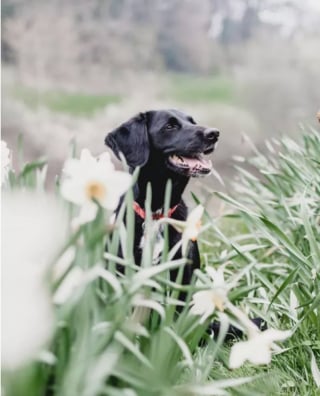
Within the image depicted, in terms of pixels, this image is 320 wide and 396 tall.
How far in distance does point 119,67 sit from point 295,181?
731 cm

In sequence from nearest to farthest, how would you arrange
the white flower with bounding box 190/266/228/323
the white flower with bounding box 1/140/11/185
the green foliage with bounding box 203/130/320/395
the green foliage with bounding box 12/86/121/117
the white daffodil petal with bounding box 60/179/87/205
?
the white daffodil petal with bounding box 60/179/87/205 → the white flower with bounding box 190/266/228/323 → the white flower with bounding box 1/140/11/185 → the green foliage with bounding box 203/130/320/395 → the green foliage with bounding box 12/86/121/117

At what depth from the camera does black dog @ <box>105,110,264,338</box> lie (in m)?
3.15

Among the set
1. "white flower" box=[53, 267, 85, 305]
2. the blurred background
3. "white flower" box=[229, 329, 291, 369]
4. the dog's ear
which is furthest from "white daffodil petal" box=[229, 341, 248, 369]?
the blurred background

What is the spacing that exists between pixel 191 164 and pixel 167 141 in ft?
0.51

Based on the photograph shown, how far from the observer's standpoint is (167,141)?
323 centimetres

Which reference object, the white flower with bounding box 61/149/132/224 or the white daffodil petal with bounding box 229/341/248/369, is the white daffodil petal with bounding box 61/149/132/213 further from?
the white daffodil petal with bounding box 229/341/248/369

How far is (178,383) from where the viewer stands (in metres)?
1.88

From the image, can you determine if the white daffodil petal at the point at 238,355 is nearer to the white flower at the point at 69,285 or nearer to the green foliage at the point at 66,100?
the white flower at the point at 69,285

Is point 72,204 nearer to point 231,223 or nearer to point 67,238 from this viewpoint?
point 67,238

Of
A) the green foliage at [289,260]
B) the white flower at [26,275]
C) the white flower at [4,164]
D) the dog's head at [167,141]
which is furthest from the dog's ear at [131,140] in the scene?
the white flower at [26,275]

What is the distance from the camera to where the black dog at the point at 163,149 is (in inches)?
124

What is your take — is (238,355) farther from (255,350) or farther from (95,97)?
(95,97)

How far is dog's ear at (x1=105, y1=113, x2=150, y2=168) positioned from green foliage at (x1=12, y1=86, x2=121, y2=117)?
6058 mm

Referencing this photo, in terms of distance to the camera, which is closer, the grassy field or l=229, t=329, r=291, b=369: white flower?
l=229, t=329, r=291, b=369: white flower
